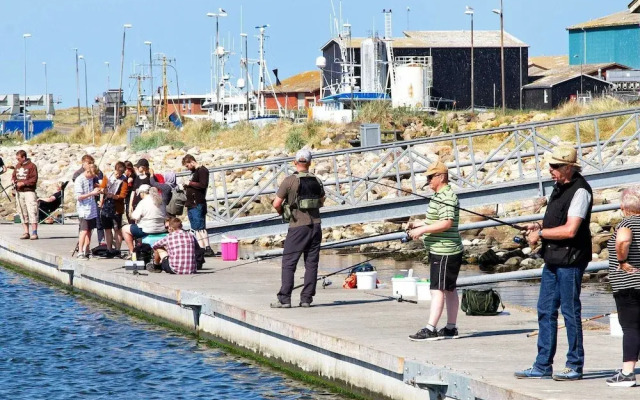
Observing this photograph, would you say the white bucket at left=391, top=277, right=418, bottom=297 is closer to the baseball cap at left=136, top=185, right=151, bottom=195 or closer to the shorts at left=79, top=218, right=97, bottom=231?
the baseball cap at left=136, top=185, right=151, bottom=195

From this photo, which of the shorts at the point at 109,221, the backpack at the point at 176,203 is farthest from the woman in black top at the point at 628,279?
the shorts at the point at 109,221

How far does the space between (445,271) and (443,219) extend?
45 cm

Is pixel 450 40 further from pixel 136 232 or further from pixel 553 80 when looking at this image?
pixel 136 232

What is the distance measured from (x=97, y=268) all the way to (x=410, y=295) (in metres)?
5.67

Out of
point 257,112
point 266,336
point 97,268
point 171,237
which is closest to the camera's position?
point 266,336

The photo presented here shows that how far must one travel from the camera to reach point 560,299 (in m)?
8.85

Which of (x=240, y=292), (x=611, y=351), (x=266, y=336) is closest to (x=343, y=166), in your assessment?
(x=240, y=292)

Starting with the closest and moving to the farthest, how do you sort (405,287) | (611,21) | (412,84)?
(405,287) → (412,84) → (611,21)

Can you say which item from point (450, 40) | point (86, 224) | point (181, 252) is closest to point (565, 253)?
point (181, 252)

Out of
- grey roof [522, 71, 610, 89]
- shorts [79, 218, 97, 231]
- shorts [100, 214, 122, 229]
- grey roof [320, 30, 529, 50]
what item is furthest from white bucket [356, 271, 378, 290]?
grey roof [320, 30, 529, 50]

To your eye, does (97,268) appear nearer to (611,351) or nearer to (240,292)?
(240,292)

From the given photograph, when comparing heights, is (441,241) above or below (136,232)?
→ above

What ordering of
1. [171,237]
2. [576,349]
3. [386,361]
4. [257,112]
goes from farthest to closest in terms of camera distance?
[257,112] < [171,237] < [386,361] < [576,349]

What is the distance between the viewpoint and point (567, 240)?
28.5ft
